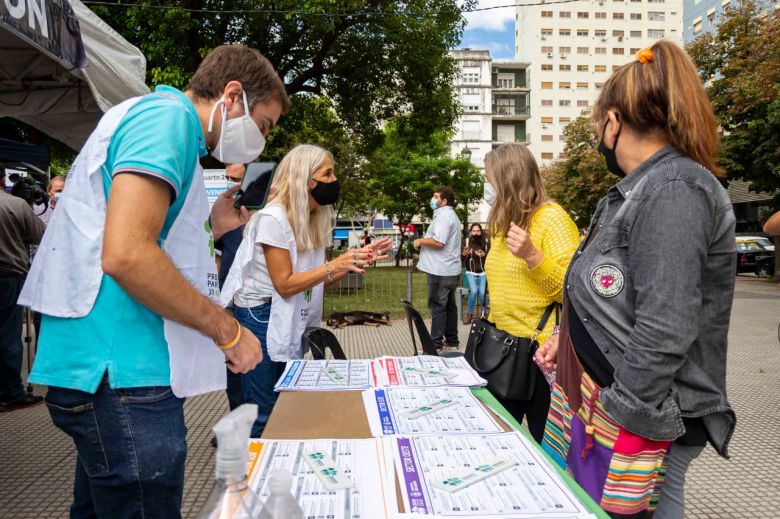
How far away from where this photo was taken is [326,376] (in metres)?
2.40

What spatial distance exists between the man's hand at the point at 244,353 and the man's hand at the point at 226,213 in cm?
106

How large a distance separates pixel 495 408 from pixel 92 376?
1.28 m

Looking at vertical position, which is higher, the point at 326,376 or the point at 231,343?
the point at 231,343

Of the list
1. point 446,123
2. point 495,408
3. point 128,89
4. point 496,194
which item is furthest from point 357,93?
point 495,408

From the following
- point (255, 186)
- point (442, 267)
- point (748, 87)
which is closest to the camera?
point (255, 186)

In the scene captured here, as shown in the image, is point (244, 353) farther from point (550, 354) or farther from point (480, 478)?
point (550, 354)

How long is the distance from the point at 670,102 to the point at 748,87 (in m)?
18.6

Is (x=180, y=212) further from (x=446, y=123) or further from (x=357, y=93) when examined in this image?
(x=446, y=123)

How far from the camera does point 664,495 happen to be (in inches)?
63.4

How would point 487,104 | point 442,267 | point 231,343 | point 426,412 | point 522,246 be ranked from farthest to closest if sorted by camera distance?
point 487,104 → point 442,267 → point 522,246 → point 426,412 → point 231,343

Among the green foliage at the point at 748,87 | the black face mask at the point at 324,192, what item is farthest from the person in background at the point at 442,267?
the green foliage at the point at 748,87

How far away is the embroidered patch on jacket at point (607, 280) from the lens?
1.52 m

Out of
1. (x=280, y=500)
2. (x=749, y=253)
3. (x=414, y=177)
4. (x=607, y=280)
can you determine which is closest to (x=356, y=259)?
(x=607, y=280)

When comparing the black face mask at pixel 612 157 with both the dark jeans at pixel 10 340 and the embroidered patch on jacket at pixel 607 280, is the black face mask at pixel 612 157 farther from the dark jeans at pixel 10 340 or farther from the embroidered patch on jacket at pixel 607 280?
the dark jeans at pixel 10 340
